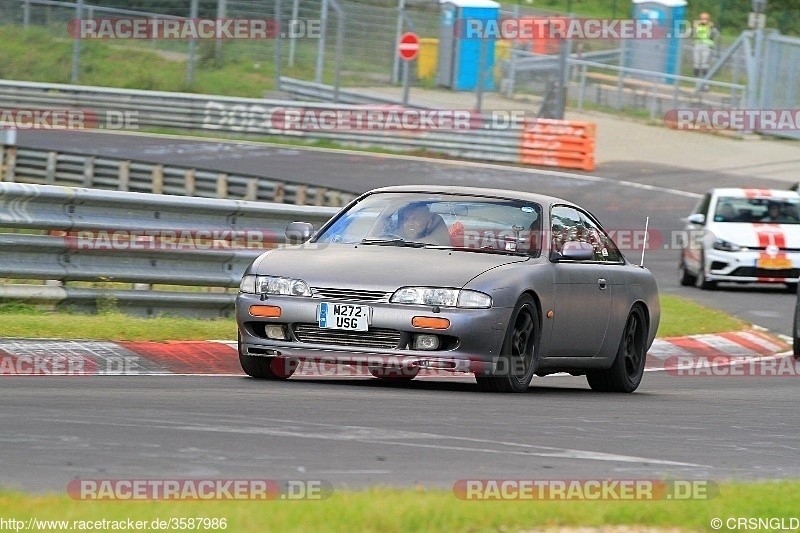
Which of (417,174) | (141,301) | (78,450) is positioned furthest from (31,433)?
(417,174)

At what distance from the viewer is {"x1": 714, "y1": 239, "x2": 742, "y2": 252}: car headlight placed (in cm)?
2206

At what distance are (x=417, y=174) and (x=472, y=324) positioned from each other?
75.0 ft

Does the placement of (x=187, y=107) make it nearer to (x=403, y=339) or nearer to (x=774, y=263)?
(x=774, y=263)

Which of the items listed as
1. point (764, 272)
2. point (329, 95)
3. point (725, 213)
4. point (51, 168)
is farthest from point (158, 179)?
point (329, 95)

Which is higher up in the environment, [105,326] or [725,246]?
[105,326]

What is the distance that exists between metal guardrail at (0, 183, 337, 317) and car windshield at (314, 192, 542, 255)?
248 cm

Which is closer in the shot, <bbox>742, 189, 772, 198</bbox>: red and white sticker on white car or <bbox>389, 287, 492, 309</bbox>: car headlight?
<bbox>389, 287, 492, 309</bbox>: car headlight

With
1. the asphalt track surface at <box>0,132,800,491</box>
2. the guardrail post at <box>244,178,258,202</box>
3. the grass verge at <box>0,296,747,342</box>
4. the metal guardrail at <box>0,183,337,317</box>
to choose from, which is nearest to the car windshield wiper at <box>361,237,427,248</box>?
the asphalt track surface at <box>0,132,800,491</box>

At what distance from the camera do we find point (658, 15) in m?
45.9

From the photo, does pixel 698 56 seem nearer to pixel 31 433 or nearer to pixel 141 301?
pixel 141 301

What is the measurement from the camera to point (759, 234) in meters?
22.2

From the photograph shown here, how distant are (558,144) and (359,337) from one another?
2652 cm

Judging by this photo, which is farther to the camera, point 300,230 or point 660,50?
point 660,50

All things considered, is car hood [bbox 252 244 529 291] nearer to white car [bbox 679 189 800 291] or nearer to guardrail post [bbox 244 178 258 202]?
white car [bbox 679 189 800 291]
